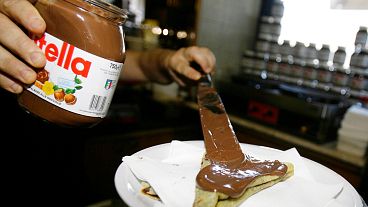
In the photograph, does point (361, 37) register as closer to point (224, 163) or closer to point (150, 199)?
point (224, 163)

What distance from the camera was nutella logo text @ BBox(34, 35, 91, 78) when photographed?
1.83 ft

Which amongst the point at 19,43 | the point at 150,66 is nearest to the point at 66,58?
the point at 19,43

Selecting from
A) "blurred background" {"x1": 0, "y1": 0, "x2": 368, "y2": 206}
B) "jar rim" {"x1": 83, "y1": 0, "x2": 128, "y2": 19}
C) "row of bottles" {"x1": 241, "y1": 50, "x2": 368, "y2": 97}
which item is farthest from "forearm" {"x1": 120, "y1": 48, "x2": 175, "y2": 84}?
"row of bottles" {"x1": 241, "y1": 50, "x2": 368, "y2": 97}

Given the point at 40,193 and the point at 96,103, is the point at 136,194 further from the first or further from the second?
the point at 40,193

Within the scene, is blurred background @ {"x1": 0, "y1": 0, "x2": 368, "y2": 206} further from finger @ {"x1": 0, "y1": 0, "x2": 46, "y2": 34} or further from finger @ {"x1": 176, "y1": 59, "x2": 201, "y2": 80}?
finger @ {"x1": 0, "y1": 0, "x2": 46, "y2": 34}

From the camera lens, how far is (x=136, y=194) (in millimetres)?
492

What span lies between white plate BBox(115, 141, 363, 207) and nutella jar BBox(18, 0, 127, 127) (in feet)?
0.47

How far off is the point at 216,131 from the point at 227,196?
0.78ft

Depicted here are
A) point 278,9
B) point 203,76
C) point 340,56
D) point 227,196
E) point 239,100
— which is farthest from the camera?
point 278,9

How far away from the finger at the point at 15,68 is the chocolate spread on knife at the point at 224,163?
37 centimetres

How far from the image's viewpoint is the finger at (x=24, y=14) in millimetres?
563

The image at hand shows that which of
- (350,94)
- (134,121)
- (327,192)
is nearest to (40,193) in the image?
(134,121)

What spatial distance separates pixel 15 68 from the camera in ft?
2.08

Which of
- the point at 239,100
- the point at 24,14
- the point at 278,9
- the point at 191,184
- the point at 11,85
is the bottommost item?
the point at 239,100
